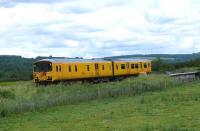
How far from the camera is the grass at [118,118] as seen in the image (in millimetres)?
19195

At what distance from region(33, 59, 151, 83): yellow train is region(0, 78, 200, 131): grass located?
53.2ft

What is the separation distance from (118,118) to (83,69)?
29036 millimetres

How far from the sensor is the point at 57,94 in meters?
33.7

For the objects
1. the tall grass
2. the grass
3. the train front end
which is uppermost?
the train front end

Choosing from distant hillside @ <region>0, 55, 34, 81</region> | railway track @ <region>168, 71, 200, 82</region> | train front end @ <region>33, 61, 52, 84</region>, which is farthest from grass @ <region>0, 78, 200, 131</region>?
distant hillside @ <region>0, 55, 34, 81</region>

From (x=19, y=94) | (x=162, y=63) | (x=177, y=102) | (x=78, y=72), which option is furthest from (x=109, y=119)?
(x=162, y=63)

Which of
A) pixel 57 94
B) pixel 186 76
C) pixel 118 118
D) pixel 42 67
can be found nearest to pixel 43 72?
pixel 42 67

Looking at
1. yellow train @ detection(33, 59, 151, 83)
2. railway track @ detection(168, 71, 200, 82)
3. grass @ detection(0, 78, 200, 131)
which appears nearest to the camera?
grass @ detection(0, 78, 200, 131)

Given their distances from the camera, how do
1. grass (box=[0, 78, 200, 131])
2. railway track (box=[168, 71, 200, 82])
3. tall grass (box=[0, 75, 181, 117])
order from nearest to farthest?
grass (box=[0, 78, 200, 131]) < tall grass (box=[0, 75, 181, 117]) < railway track (box=[168, 71, 200, 82])

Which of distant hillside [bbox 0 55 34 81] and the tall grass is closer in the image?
the tall grass

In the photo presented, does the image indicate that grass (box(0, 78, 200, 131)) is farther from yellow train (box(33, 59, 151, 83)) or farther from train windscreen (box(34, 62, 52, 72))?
yellow train (box(33, 59, 151, 83))

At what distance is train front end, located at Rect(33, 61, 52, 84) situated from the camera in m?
46.5

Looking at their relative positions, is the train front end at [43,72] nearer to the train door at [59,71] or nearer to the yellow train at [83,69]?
the yellow train at [83,69]

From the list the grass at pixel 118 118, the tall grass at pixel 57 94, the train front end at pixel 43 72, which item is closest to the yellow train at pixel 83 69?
the train front end at pixel 43 72
